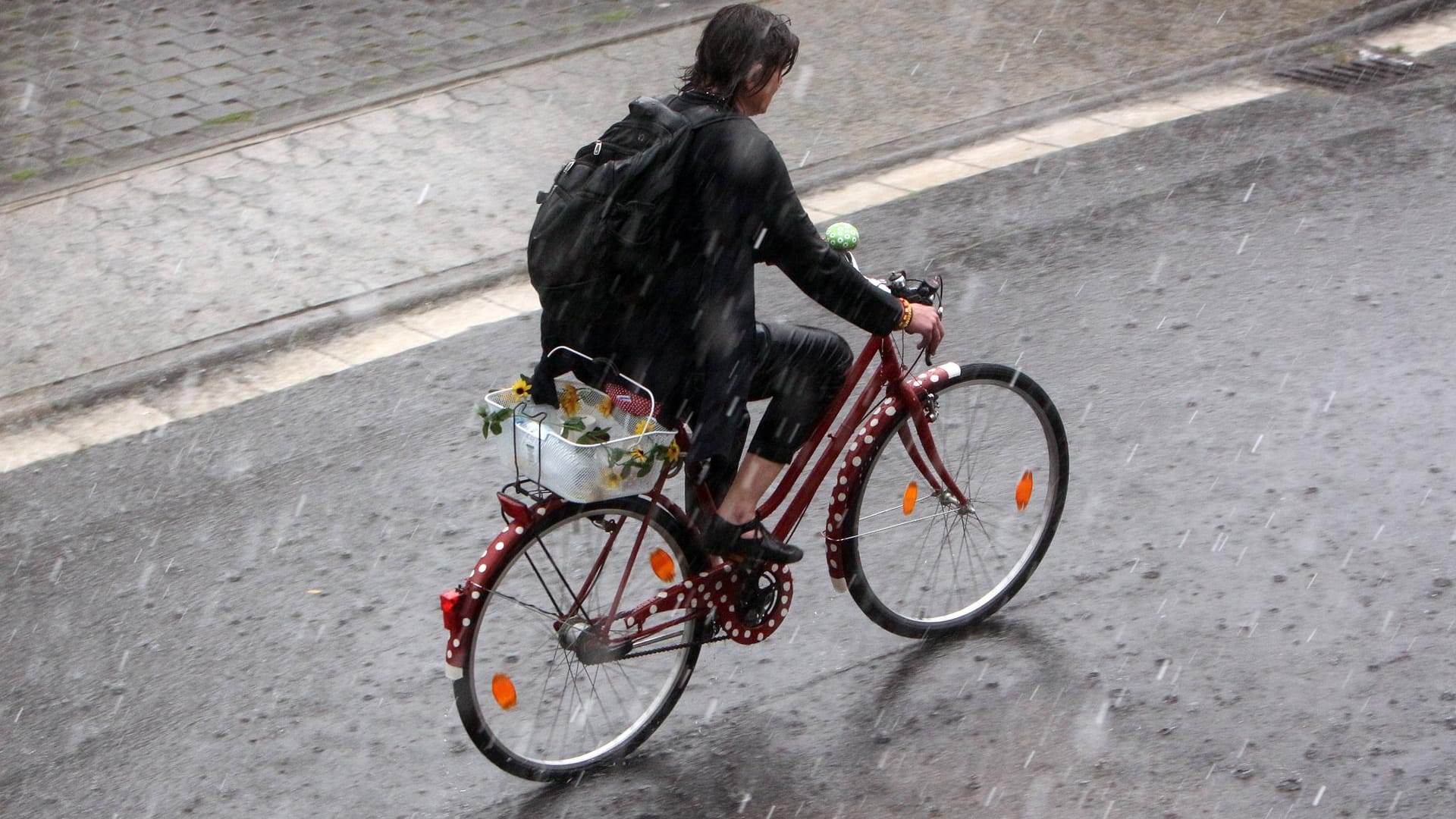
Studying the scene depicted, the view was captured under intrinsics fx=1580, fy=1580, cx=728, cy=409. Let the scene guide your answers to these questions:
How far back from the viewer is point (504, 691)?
4.05 m

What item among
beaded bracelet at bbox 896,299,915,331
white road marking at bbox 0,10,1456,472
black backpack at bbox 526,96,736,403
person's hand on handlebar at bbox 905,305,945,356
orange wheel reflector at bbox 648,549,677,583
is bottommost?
white road marking at bbox 0,10,1456,472

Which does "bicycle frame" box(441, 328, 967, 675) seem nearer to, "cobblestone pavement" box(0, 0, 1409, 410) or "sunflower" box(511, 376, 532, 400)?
"sunflower" box(511, 376, 532, 400)

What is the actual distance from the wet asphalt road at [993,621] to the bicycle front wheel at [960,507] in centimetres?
14

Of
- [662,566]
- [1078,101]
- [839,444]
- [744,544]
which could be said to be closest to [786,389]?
[839,444]

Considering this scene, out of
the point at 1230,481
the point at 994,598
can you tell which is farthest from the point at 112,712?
the point at 1230,481

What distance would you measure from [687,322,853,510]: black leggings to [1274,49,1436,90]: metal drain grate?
6.41m

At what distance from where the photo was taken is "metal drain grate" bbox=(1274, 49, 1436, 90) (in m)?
9.44

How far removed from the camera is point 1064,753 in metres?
4.19

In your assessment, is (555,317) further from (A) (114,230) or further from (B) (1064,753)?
(A) (114,230)

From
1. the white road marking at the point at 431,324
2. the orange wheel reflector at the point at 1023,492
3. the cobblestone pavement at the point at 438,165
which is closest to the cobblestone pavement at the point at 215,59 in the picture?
the cobblestone pavement at the point at 438,165

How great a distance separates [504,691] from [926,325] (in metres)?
1.43

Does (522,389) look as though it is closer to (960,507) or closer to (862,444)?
(862,444)

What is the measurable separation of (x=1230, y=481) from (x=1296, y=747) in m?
1.47

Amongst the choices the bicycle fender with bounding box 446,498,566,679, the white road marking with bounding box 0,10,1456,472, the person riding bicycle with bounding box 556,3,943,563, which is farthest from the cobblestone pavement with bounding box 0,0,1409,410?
the person riding bicycle with bounding box 556,3,943,563
